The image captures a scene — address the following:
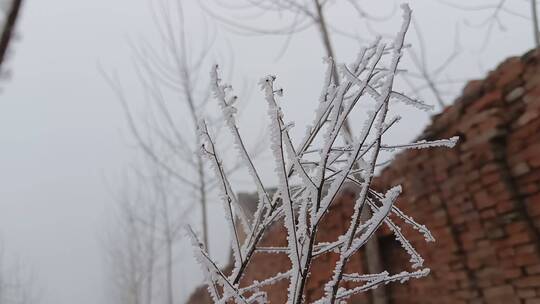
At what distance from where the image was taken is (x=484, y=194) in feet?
8.68

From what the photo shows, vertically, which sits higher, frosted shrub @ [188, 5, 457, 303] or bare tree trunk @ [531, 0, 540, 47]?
bare tree trunk @ [531, 0, 540, 47]

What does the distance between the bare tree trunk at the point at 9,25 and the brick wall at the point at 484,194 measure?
1.94m

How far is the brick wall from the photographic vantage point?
2420 millimetres

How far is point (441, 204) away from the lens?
9.77ft

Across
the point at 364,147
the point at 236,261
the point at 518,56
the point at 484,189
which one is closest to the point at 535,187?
the point at 484,189

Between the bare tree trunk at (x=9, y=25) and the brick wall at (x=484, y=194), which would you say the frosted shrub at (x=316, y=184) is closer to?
the bare tree trunk at (x=9, y=25)

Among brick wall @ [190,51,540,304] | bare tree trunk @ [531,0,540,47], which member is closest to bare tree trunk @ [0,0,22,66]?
brick wall @ [190,51,540,304]

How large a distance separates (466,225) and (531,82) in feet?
3.01

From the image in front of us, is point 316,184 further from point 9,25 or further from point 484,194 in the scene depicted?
point 484,194

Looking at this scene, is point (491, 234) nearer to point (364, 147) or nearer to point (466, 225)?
point (466, 225)

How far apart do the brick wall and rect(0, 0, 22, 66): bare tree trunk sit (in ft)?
6.37

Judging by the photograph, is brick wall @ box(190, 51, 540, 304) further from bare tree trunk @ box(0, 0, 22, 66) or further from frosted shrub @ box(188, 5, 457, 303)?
bare tree trunk @ box(0, 0, 22, 66)

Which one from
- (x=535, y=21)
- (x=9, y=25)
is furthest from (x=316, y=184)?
(x=535, y=21)

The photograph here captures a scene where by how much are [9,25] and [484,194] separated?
255 cm
